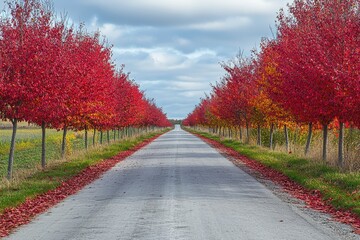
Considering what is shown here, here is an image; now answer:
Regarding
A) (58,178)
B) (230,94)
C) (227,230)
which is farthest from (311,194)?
(230,94)

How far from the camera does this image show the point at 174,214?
9742 mm

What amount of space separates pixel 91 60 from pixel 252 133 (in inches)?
997

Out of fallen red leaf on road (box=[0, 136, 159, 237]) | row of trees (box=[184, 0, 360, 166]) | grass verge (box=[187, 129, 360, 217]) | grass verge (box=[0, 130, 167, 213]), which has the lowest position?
fallen red leaf on road (box=[0, 136, 159, 237])

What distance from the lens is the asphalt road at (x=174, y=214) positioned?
26.7ft

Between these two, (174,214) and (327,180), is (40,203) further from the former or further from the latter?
(327,180)

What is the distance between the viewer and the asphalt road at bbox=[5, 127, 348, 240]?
8141 millimetres

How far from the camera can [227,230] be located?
325 inches

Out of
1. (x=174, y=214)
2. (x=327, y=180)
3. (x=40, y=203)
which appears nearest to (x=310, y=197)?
(x=327, y=180)

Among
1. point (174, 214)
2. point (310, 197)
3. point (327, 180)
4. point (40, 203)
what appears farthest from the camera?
point (327, 180)

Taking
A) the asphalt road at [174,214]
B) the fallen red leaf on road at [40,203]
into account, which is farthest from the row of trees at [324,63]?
the fallen red leaf on road at [40,203]

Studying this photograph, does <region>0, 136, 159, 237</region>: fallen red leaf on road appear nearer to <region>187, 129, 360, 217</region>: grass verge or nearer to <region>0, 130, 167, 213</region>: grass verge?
<region>0, 130, 167, 213</region>: grass verge

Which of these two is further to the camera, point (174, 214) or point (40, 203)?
point (40, 203)

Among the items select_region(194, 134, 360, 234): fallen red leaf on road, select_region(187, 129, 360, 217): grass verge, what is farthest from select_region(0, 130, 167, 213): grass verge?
select_region(187, 129, 360, 217): grass verge

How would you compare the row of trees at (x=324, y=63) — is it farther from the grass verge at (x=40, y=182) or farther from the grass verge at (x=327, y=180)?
the grass verge at (x=40, y=182)
